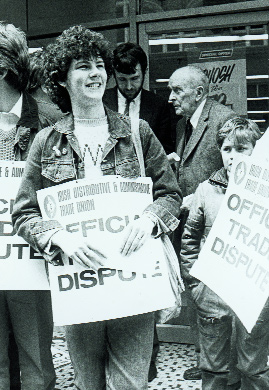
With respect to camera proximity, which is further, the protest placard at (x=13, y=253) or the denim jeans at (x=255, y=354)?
the denim jeans at (x=255, y=354)

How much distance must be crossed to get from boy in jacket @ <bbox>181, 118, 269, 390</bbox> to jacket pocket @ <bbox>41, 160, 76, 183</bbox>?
950 millimetres

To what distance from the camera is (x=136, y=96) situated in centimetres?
445

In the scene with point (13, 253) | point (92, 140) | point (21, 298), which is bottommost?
point (21, 298)

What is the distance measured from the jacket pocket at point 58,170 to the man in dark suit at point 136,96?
1.88 metres

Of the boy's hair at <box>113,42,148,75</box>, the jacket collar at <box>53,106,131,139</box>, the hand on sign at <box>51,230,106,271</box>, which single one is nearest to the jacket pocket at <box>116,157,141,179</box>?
the jacket collar at <box>53,106,131,139</box>

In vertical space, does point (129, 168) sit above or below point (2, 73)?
below

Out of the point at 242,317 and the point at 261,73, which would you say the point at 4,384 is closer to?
the point at 242,317

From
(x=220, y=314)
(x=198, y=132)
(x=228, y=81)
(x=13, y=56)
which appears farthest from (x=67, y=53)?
(x=228, y=81)

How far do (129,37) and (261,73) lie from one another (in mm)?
1182

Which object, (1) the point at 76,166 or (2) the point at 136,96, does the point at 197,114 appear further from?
(1) the point at 76,166

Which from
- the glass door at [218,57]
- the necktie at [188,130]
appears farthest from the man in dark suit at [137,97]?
the glass door at [218,57]

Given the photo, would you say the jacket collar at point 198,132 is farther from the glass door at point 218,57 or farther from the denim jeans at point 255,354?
the denim jeans at point 255,354

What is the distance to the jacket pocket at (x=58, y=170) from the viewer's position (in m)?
2.47

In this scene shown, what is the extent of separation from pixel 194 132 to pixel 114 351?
2104 mm
